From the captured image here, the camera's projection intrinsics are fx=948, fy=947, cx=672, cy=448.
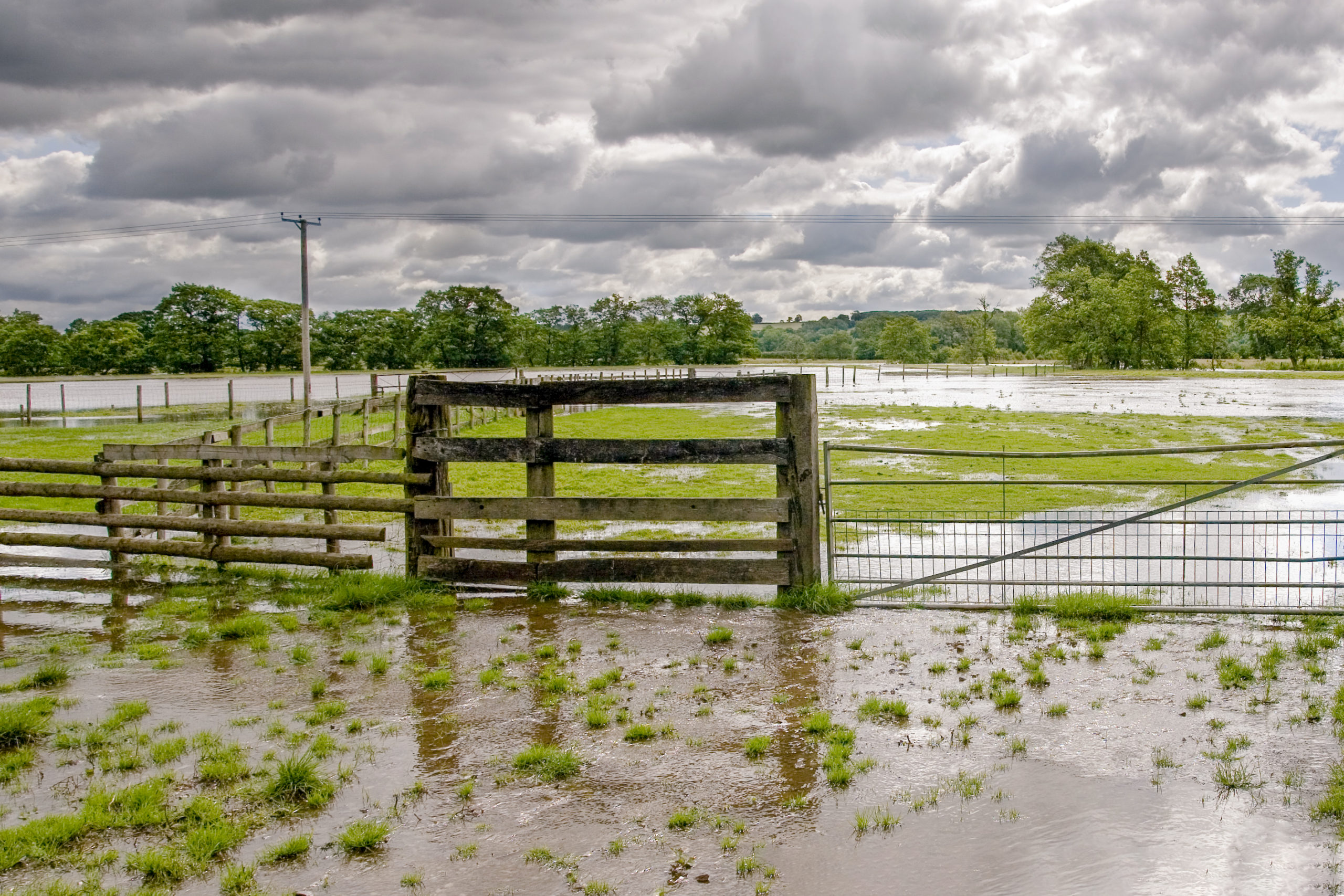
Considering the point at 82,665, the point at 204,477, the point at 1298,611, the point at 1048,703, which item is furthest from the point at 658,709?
the point at 204,477

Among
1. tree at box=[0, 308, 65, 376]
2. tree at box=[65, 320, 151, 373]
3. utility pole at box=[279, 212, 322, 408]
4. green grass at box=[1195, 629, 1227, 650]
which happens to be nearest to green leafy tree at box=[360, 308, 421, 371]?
tree at box=[65, 320, 151, 373]

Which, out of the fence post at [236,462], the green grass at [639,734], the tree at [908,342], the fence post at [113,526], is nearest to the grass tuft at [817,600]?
the green grass at [639,734]

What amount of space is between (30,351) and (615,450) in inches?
4259

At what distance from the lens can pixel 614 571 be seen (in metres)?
8.98

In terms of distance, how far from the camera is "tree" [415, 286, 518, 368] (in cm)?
12738

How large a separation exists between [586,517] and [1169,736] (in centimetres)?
511

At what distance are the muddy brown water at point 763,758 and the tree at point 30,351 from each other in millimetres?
105325

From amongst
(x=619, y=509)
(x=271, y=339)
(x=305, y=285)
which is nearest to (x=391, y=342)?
(x=271, y=339)

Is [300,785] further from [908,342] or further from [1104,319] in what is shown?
[908,342]

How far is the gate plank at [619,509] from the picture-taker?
859 centimetres

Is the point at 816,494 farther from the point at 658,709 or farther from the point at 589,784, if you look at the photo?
the point at 589,784

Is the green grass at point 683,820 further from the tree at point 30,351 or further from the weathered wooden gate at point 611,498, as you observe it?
the tree at point 30,351

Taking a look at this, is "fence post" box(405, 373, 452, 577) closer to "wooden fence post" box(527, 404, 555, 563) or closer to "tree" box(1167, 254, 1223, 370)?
"wooden fence post" box(527, 404, 555, 563)

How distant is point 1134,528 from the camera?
12.9 m
